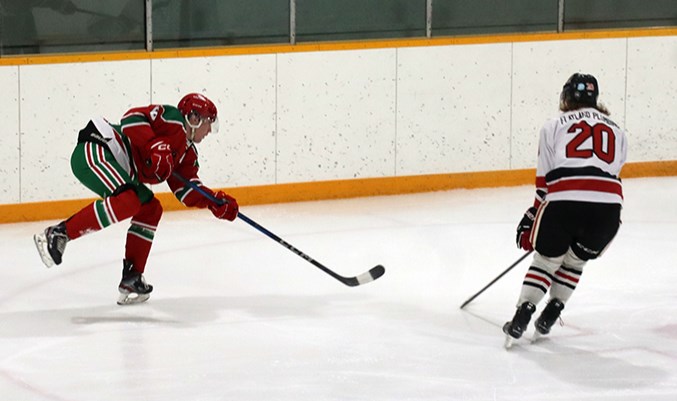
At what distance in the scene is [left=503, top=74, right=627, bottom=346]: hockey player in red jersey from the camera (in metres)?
4.13

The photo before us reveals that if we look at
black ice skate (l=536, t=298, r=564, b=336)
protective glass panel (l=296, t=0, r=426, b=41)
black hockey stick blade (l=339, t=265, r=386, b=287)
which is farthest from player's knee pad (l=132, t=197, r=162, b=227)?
protective glass panel (l=296, t=0, r=426, b=41)

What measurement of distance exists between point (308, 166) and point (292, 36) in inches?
26.5

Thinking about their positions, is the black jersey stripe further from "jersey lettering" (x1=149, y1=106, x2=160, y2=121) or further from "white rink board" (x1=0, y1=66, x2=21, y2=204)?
"white rink board" (x1=0, y1=66, x2=21, y2=204)

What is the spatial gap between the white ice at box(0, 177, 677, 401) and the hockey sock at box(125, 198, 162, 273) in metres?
0.18

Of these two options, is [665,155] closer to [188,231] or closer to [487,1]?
[487,1]

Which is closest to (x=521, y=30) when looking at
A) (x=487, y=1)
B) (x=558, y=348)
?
(x=487, y=1)

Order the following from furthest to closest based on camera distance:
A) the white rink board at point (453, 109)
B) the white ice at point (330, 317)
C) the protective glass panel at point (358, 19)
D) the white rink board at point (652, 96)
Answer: the white rink board at point (652, 96) < the white rink board at point (453, 109) < the protective glass panel at point (358, 19) < the white ice at point (330, 317)

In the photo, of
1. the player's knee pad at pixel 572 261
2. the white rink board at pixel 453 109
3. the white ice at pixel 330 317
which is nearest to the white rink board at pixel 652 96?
the white rink board at pixel 453 109

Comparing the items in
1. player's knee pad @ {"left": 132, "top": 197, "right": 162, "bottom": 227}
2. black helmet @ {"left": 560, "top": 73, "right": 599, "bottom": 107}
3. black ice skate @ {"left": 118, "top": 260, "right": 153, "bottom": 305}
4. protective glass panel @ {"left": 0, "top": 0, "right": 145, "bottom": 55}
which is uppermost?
protective glass panel @ {"left": 0, "top": 0, "right": 145, "bottom": 55}

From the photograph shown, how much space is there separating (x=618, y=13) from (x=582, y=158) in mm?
3879

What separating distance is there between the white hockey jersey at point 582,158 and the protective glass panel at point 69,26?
302 centimetres

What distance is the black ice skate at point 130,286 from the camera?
4875 mm

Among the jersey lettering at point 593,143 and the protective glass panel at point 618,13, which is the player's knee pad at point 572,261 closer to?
the jersey lettering at point 593,143

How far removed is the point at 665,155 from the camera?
7.81 m
